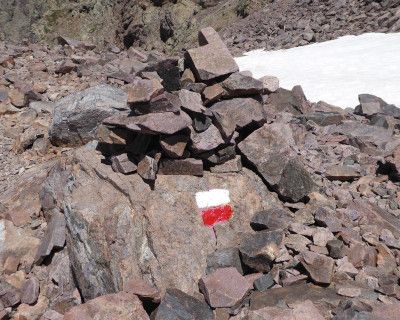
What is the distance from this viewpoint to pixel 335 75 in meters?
14.9

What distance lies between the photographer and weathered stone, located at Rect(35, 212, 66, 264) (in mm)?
6910

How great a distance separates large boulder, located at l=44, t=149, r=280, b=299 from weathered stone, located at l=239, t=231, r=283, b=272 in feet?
1.19

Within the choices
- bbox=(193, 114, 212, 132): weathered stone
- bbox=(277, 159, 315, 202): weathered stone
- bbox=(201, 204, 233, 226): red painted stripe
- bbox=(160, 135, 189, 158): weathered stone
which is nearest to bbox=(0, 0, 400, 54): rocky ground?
bbox=(277, 159, 315, 202): weathered stone

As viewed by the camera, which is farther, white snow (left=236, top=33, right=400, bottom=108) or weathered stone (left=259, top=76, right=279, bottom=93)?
white snow (left=236, top=33, right=400, bottom=108)

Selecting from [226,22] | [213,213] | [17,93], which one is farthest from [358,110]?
[226,22]

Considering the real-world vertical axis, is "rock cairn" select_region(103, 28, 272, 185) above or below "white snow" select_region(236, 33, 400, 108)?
Result: above

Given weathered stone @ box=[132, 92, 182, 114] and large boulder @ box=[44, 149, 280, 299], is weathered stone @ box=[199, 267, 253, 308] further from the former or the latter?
weathered stone @ box=[132, 92, 182, 114]

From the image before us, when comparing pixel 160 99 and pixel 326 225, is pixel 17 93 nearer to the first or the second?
pixel 160 99

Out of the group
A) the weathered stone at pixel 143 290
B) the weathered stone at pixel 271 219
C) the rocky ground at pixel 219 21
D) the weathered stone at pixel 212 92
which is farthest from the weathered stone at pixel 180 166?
the rocky ground at pixel 219 21

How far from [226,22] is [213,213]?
1028 inches

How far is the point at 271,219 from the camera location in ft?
21.1

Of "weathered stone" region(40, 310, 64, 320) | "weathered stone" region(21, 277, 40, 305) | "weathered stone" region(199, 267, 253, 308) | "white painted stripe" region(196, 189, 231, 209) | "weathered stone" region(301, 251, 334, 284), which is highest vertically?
"white painted stripe" region(196, 189, 231, 209)

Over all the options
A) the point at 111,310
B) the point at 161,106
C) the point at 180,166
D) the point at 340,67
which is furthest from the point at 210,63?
the point at 340,67

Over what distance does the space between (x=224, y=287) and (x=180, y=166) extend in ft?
6.68
